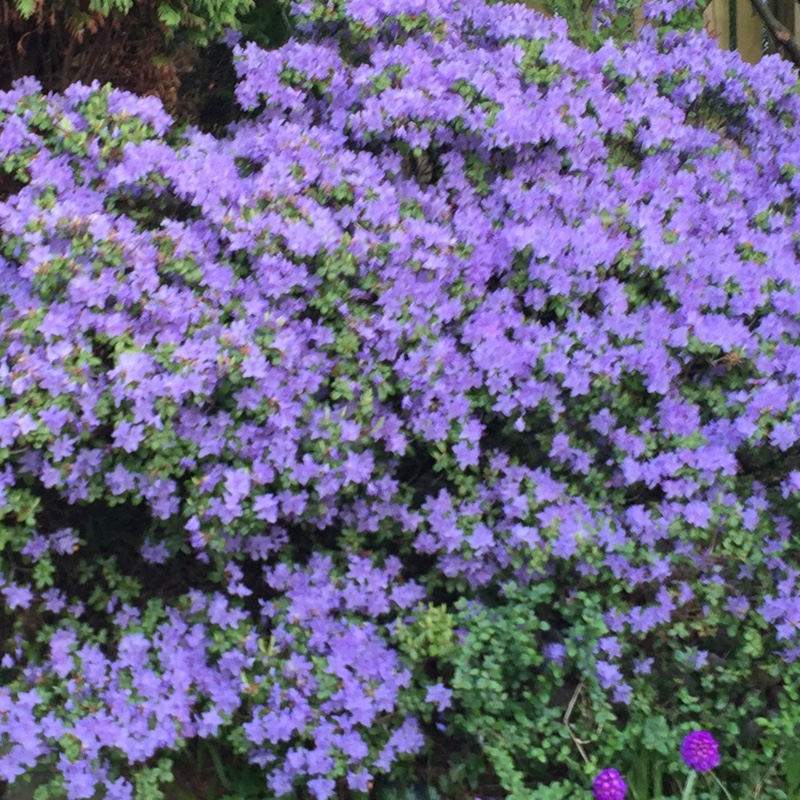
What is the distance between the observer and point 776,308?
224 centimetres

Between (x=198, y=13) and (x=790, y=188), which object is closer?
(x=198, y=13)

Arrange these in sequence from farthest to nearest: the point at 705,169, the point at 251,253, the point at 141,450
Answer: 1. the point at 705,169
2. the point at 251,253
3. the point at 141,450

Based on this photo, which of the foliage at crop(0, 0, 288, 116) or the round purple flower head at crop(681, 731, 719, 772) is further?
the foliage at crop(0, 0, 288, 116)

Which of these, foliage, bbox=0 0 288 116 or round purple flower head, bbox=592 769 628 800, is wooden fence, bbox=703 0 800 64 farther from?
round purple flower head, bbox=592 769 628 800

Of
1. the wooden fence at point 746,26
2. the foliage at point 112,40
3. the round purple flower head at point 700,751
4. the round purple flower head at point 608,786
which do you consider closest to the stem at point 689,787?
the round purple flower head at point 700,751

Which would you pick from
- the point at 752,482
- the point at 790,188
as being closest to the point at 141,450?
the point at 752,482

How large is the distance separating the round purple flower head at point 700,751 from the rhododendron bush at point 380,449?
0.46ft

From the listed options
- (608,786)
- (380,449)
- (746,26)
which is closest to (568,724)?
(608,786)

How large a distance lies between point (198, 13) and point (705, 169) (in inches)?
62.9

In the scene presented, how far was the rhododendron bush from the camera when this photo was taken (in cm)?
182

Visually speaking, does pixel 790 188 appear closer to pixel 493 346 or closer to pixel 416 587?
pixel 493 346

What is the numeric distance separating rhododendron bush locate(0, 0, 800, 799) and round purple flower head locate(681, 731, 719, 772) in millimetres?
140

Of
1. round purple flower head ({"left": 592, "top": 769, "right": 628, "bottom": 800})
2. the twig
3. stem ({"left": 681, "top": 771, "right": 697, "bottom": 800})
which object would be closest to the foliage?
the twig

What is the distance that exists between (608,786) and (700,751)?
22cm
